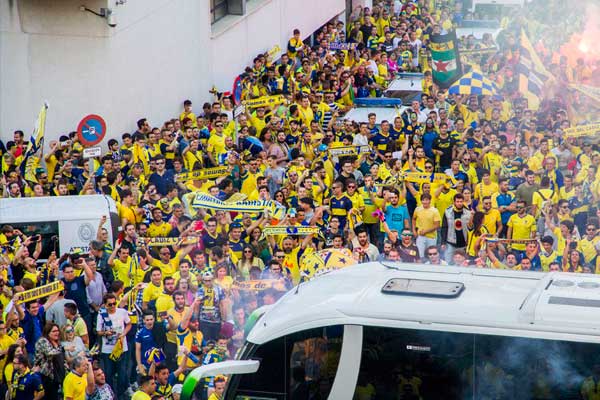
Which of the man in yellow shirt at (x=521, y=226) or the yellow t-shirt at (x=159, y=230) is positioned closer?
the man in yellow shirt at (x=521, y=226)

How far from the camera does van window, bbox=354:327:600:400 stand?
27.7 ft

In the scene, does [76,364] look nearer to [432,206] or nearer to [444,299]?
[444,299]

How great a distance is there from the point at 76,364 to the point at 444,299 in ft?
13.9

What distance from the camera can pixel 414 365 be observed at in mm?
8812

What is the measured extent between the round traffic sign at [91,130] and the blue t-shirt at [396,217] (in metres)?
4.72

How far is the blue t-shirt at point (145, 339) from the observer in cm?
1234

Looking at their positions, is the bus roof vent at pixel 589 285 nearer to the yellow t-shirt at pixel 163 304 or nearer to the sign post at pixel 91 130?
the yellow t-shirt at pixel 163 304

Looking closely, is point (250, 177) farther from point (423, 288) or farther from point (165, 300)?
point (423, 288)

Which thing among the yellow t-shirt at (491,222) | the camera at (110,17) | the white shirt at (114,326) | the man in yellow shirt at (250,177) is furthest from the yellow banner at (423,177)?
the camera at (110,17)

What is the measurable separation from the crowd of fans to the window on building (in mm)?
3876

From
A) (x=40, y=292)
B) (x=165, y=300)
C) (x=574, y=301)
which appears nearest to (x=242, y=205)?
(x=165, y=300)

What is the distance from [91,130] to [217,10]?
32.7 ft

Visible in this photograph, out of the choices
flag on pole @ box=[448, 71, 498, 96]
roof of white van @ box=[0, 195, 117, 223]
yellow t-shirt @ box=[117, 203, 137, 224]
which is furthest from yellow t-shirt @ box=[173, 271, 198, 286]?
flag on pole @ box=[448, 71, 498, 96]

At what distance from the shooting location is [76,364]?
37.8ft
